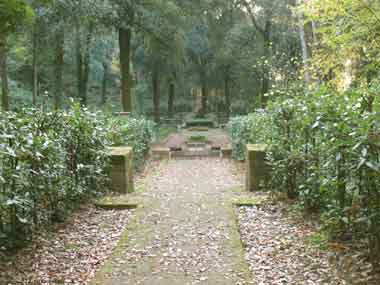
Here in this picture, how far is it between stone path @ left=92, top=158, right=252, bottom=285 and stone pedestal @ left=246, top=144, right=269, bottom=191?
1.02 feet

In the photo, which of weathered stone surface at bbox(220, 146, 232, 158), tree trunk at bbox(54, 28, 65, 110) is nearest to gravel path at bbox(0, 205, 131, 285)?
weathered stone surface at bbox(220, 146, 232, 158)

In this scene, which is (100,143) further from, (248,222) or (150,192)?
(248,222)

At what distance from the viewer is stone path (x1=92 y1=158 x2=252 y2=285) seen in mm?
3773

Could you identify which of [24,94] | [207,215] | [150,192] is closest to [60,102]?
[24,94]

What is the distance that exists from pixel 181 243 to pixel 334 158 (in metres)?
1.86

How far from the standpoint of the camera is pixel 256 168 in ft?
24.7

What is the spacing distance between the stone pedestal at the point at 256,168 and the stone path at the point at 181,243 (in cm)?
31

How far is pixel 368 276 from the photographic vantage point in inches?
135

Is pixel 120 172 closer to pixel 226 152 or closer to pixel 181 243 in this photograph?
pixel 181 243

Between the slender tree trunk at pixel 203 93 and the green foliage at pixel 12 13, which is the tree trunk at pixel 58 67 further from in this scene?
the slender tree trunk at pixel 203 93

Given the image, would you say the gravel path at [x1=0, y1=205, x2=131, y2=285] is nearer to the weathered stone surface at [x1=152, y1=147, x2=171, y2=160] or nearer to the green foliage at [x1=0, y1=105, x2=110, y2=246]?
→ the green foliage at [x1=0, y1=105, x2=110, y2=246]

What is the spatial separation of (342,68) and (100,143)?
7338 millimetres

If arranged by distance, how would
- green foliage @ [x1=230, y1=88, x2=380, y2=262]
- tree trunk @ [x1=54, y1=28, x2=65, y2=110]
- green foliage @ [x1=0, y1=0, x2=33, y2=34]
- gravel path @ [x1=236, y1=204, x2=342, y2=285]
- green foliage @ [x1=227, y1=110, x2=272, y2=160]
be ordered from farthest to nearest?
tree trunk @ [x1=54, y1=28, x2=65, y2=110], green foliage @ [x1=0, y1=0, x2=33, y2=34], green foliage @ [x1=227, y1=110, x2=272, y2=160], gravel path @ [x1=236, y1=204, x2=342, y2=285], green foliage @ [x1=230, y1=88, x2=380, y2=262]

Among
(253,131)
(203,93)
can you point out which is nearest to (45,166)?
(253,131)
